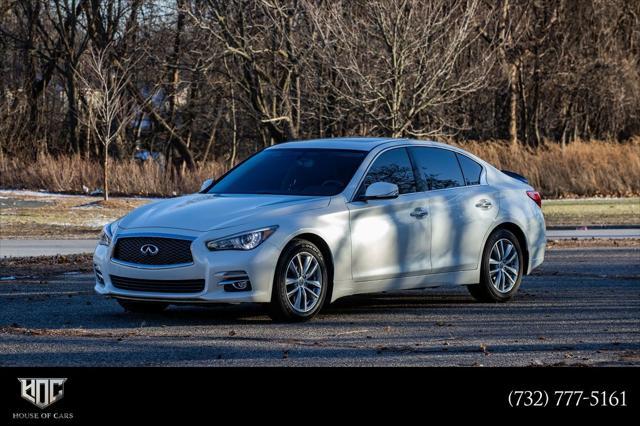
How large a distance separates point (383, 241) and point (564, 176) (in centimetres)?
2726

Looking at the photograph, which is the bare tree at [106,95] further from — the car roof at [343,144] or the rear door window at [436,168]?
the rear door window at [436,168]

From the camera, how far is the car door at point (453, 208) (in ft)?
38.9

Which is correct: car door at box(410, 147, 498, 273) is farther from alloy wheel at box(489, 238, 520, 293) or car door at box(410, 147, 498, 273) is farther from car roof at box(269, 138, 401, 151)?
car roof at box(269, 138, 401, 151)

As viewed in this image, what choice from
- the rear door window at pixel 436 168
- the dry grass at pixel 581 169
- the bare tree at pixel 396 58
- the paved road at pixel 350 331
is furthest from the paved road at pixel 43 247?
the dry grass at pixel 581 169

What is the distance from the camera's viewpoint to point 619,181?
37.2 meters

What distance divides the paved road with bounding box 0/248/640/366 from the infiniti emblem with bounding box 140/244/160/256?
62cm

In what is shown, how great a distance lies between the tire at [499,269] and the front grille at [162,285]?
3.36 metres

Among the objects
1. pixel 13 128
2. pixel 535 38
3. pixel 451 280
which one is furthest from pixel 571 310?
pixel 13 128

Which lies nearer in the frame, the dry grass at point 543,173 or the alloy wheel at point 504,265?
the alloy wheel at point 504,265

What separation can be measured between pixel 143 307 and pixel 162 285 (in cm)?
108
